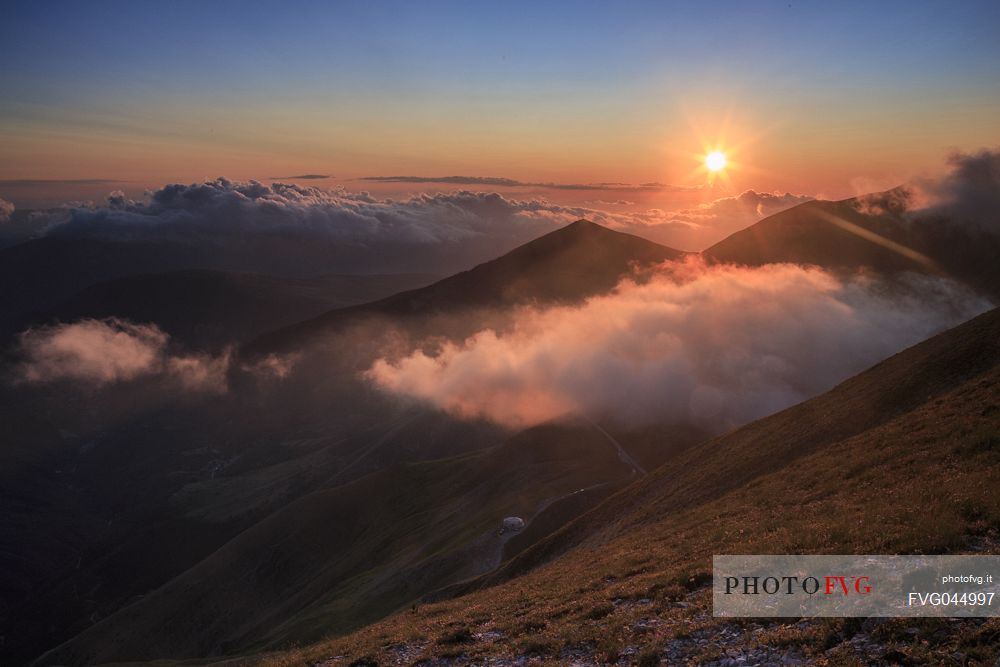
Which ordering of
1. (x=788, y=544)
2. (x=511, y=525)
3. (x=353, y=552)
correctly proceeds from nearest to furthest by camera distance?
(x=788, y=544) < (x=511, y=525) < (x=353, y=552)

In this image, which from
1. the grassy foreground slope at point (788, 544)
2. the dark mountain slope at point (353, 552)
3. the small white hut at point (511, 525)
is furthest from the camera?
the dark mountain slope at point (353, 552)

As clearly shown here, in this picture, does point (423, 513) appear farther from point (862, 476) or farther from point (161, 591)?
point (862, 476)

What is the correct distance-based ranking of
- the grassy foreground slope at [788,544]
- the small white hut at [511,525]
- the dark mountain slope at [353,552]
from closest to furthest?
the grassy foreground slope at [788,544], the small white hut at [511,525], the dark mountain slope at [353,552]

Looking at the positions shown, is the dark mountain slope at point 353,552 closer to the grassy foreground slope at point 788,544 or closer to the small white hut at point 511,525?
the small white hut at point 511,525

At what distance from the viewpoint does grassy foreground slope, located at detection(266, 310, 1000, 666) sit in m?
15.4

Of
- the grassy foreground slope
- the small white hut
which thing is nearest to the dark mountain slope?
the small white hut

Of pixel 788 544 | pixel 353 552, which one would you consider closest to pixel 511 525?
pixel 353 552

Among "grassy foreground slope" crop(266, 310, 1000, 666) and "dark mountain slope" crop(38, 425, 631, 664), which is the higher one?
"grassy foreground slope" crop(266, 310, 1000, 666)

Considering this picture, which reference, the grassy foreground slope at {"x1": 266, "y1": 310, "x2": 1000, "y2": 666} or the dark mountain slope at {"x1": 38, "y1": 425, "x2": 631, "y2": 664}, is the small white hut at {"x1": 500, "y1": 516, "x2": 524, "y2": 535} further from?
the grassy foreground slope at {"x1": 266, "y1": 310, "x2": 1000, "y2": 666}

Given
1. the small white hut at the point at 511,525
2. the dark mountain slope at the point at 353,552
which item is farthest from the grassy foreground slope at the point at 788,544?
the dark mountain slope at the point at 353,552

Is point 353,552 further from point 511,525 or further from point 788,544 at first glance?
point 788,544

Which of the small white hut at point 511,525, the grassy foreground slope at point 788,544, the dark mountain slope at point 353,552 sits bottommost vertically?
the dark mountain slope at point 353,552

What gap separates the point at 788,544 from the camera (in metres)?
22.2

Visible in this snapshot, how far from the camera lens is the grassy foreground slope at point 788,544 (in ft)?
50.6
